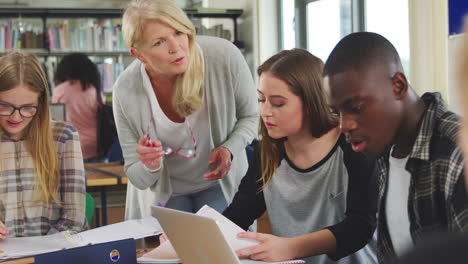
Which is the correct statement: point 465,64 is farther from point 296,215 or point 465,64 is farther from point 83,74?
point 83,74

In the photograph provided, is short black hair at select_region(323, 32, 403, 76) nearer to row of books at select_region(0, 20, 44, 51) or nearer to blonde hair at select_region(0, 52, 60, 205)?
blonde hair at select_region(0, 52, 60, 205)

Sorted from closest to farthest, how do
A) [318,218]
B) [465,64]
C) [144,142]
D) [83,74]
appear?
1. [465,64]
2. [318,218]
3. [144,142]
4. [83,74]

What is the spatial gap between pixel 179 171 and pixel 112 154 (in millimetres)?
2332

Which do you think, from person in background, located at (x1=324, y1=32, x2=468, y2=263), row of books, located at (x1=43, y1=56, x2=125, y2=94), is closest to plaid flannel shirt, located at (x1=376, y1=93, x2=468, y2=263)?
person in background, located at (x1=324, y1=32, x2=468, y2=263)

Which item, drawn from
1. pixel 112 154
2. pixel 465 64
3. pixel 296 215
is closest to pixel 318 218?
pixel 296 215

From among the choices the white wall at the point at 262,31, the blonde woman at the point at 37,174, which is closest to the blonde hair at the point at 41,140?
the blonde woman at the point at 37,174

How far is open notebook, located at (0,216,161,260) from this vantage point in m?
1.52

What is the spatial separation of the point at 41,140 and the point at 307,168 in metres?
0.87

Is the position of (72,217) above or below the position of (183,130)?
below

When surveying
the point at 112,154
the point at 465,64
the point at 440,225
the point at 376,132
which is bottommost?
the point at 112,154

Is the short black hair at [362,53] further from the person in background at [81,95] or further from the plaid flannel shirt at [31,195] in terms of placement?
the person in background at [81,95]

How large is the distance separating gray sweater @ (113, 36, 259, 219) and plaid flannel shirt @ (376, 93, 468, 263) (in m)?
0.91

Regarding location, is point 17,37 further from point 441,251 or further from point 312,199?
point 441,251

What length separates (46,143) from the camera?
193 centimetres
